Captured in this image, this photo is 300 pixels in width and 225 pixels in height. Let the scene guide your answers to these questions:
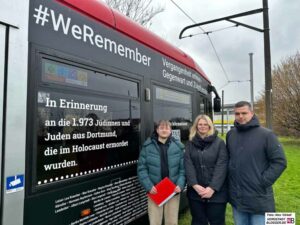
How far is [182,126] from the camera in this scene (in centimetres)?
474

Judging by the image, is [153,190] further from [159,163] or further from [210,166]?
[210,166]

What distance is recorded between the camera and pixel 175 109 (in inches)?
178

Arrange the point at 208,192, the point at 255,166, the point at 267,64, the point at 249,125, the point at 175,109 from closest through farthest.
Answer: the point at 255,166
the point at 249,125
the point at 208,192
the point at 175,109
the point at 267,64

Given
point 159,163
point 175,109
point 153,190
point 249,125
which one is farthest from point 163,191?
point 175,109

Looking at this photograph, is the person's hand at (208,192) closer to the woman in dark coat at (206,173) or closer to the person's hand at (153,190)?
the woman in dark coat at (206,173)

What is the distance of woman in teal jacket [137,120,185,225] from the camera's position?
3.35 m

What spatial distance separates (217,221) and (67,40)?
95.5 inches

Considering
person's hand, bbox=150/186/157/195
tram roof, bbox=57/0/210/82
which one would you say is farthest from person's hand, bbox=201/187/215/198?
tram roof, bbox=57/0/210/82

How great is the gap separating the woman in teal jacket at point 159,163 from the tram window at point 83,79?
58cm

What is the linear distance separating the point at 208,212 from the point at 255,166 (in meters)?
0.84

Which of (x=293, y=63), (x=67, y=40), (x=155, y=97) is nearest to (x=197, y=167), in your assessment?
(x=155, y=97)

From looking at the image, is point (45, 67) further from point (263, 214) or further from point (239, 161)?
point (263, 214)

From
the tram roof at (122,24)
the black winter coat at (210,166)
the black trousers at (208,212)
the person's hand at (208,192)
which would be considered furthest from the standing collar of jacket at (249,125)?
the tram roof at (122,24)

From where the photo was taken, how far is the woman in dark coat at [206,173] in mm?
3199
